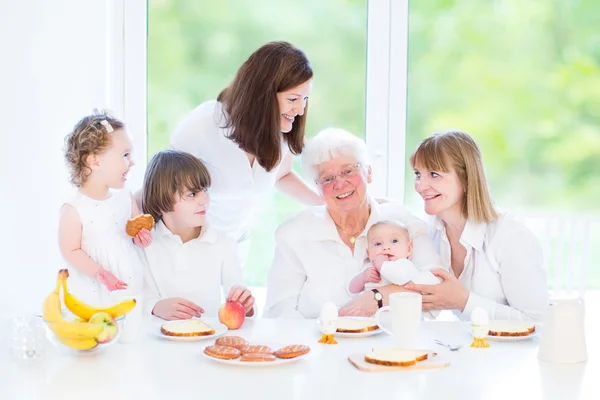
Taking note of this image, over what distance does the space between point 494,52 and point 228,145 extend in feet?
5.38

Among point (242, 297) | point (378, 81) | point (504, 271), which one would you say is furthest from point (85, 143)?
point (378, 81)

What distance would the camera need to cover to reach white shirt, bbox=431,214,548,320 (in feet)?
7.58

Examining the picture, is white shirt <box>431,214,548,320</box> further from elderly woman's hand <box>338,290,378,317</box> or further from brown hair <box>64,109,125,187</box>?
brown hair <box>64,109,125,187</box>

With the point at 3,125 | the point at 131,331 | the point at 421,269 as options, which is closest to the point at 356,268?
the point at 421,269

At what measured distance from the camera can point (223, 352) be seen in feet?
5.70

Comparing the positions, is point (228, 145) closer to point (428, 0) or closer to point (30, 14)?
point (30, 14)

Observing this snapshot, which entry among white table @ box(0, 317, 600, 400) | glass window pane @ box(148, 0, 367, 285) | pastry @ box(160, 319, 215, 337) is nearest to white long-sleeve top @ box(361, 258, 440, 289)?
white table @ box(0, 317, 600, 400)

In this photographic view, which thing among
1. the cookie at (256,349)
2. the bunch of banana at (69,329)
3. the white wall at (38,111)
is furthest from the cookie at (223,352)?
the white wall at (38,111)

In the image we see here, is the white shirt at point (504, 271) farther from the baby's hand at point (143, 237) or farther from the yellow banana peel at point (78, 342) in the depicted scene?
the yellow banana peel at point (78, 342)

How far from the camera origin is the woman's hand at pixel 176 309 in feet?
7.35

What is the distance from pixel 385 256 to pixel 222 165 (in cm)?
70

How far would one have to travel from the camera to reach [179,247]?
8.36 ft

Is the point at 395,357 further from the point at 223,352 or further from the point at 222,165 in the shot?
the point at 222,165

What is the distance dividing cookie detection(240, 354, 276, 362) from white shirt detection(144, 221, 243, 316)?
81 centimetres
